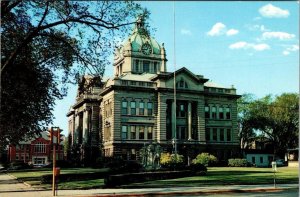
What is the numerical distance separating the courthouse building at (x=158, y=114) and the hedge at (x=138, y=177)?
98.9ft

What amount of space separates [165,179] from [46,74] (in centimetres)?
1260

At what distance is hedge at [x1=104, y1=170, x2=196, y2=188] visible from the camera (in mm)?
24927

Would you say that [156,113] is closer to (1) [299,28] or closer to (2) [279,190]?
(2) [279,190]

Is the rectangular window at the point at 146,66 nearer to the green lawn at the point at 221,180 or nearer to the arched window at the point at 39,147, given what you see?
the green lawn at the point at 221,180

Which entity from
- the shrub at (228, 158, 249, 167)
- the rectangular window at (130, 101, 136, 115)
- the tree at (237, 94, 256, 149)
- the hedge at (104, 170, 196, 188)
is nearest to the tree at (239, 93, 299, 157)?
the tree at (237, 94, 256, 149)

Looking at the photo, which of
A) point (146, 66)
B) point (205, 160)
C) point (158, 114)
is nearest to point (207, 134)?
point (158, 114)

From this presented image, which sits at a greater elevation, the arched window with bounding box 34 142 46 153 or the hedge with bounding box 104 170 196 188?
the hedge with bounding box 104 170 196 188

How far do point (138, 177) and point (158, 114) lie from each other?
133ft

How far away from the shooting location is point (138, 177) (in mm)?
Answer: 28453

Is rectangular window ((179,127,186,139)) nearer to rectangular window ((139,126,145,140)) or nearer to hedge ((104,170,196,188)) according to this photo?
rectangular window ((139,126,145,140))

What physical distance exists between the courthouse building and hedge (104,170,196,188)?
98.9ft

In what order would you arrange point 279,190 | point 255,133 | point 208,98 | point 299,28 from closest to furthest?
point 299,28 → point 279,190 → point 208,98 → point 255,133

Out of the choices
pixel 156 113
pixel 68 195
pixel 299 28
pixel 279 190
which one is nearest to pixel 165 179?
pixel 279 190

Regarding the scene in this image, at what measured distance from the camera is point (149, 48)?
7881 cm
